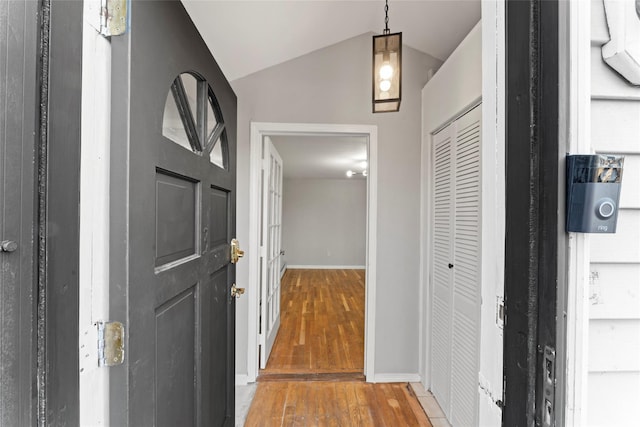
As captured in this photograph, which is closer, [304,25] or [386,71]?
[386,71]

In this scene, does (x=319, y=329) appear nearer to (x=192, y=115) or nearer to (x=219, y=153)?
(x=219, y=153)

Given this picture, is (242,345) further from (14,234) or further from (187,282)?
(14,234)

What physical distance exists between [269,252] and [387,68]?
1821 mm

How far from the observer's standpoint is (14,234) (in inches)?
18.8

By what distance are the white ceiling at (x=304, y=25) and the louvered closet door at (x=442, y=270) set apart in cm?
68

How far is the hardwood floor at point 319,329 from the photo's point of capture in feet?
8.57

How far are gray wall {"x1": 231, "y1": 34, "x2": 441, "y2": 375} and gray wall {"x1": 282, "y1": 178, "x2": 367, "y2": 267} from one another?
202 inches

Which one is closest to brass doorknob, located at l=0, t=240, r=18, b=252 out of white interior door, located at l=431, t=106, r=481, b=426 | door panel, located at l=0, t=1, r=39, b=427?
door panel, located at l=0, t=1, r=39, b=427

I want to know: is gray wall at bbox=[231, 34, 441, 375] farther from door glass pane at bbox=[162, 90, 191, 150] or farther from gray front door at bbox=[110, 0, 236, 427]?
door glass pane at bbox=[162, 90, 191, 150]

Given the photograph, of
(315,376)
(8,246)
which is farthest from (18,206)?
(315,376)

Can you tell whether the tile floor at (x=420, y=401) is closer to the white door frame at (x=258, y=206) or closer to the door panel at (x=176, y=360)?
the white door frame at (x=258, y=206)

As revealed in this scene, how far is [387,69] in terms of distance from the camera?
1.42 meters

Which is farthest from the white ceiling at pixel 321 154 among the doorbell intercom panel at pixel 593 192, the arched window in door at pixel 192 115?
the doorbell intercom panel at pixel 593 192

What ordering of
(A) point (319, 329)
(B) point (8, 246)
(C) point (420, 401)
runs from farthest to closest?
(A) point (319, 329)
(C) point (420, 401)
(B) point (8, 246)
